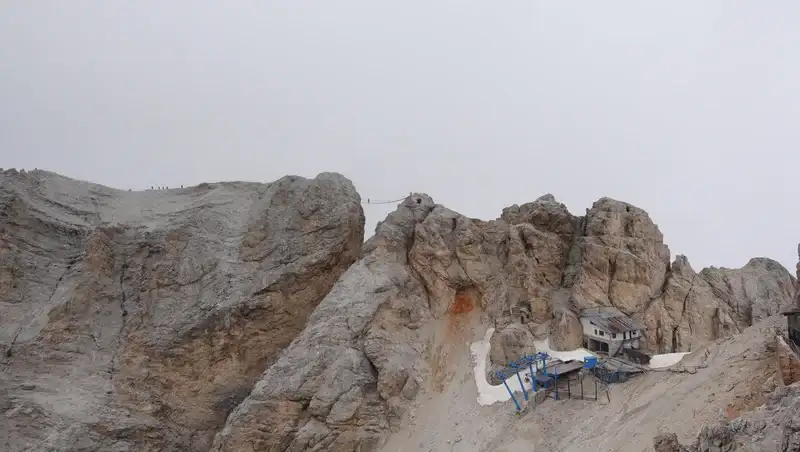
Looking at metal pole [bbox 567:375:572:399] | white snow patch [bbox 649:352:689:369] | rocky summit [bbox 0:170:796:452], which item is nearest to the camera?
metal pole [bbox 567:375:572:399]

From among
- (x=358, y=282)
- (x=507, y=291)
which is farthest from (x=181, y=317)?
(x=507, y=291)

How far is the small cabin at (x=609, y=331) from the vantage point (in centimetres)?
3228

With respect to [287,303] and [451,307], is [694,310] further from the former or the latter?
[287,303]

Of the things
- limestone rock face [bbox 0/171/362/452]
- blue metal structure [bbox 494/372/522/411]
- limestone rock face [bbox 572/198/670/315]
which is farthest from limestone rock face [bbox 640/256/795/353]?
limestone rock face [bbox 0/171/362/452]

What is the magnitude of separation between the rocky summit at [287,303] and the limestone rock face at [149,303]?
0.38 ft

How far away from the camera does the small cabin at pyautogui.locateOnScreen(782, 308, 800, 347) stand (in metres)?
24.0

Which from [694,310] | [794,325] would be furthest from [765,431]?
[694,310]

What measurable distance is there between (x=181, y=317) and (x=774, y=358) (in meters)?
37.6

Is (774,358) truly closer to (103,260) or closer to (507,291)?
(507,291)

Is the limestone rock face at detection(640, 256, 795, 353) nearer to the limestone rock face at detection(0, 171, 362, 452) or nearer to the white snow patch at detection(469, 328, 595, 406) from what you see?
the white snow patch at detection(469, 328, 595, 406)

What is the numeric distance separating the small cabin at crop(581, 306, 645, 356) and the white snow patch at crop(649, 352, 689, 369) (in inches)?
70.1

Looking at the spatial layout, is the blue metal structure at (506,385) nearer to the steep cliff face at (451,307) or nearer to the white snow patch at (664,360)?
the steep cliff face at (451,307)

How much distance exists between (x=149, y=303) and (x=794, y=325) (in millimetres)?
41538

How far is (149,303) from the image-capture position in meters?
44.1
